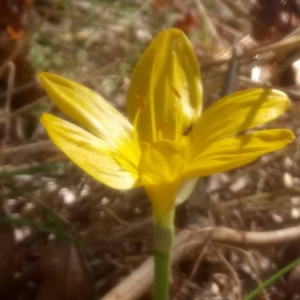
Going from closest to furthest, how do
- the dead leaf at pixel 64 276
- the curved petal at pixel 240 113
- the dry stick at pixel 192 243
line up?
the curved petal at pixel 240 113 < the dry stick at pixel 192 243 < the dead leaf at pixel 64 276

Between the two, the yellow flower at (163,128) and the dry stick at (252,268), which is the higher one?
the yellow flower at (163,128)

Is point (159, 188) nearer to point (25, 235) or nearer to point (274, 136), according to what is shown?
point (274, 136)

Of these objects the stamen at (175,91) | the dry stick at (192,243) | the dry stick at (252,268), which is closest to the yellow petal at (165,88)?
the stamen at (175,91)

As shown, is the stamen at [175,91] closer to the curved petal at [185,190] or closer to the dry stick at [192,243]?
the curved petal at [185,190]

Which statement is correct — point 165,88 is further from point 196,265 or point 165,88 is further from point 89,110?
point 196,265

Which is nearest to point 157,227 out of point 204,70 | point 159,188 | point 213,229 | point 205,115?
point 159,188

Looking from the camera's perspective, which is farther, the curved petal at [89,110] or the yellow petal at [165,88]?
the yellow petal at [165,88]

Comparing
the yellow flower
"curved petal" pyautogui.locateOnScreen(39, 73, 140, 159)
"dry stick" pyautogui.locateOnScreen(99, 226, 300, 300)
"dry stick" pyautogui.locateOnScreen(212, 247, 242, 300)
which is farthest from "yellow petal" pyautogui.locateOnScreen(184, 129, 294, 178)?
"dry stick" pyautogui.locateOnScreen(212, 247, 242, 300)
